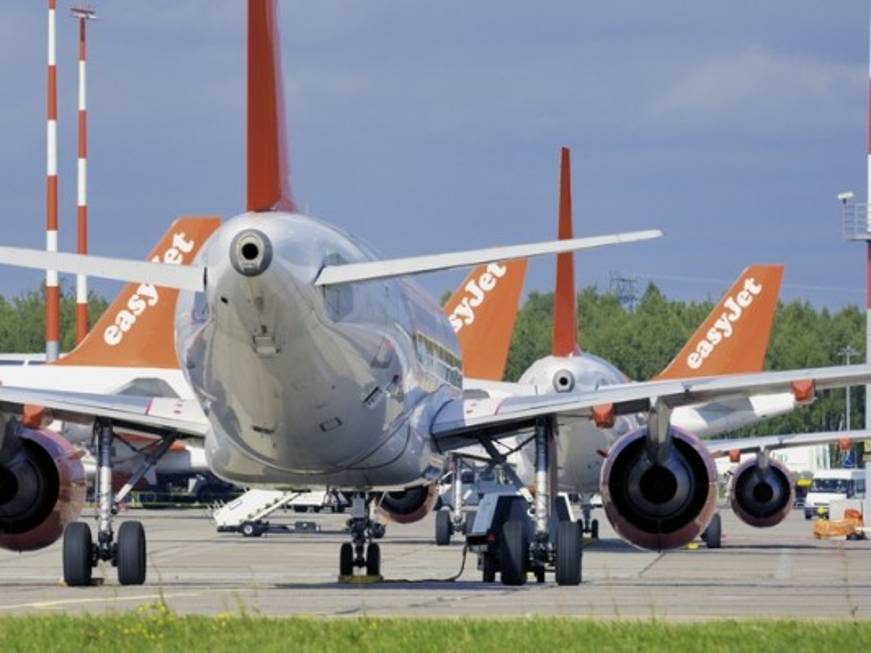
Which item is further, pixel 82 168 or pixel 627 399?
pixel 82 168

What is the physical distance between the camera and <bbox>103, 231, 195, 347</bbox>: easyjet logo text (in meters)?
88.2

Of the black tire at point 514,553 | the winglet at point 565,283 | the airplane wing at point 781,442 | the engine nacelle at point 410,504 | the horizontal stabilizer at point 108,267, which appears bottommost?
the black tire at point 514,553

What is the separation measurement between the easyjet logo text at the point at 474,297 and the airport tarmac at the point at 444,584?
52.0 ft

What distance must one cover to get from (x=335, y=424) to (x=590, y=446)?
25813 millimetres

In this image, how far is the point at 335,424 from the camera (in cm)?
2916

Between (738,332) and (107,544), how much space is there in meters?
48.6

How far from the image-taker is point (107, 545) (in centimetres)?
3059

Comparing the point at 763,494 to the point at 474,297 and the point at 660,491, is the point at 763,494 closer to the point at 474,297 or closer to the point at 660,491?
the point at 660,491

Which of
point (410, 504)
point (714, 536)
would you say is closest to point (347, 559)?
point (410, 504)

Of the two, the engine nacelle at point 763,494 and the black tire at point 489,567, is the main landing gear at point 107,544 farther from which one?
the engine nacelle at point 763,494

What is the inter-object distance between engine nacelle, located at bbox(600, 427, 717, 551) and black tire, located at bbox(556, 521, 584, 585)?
1.17 meters

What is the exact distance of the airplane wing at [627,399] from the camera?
101 ft

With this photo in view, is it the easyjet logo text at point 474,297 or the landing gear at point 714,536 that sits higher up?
the easyjet logo text at point 474,297

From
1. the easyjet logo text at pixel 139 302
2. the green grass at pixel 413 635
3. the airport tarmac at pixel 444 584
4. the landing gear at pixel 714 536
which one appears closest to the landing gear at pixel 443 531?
the airport tarmac at pixel 444 584
